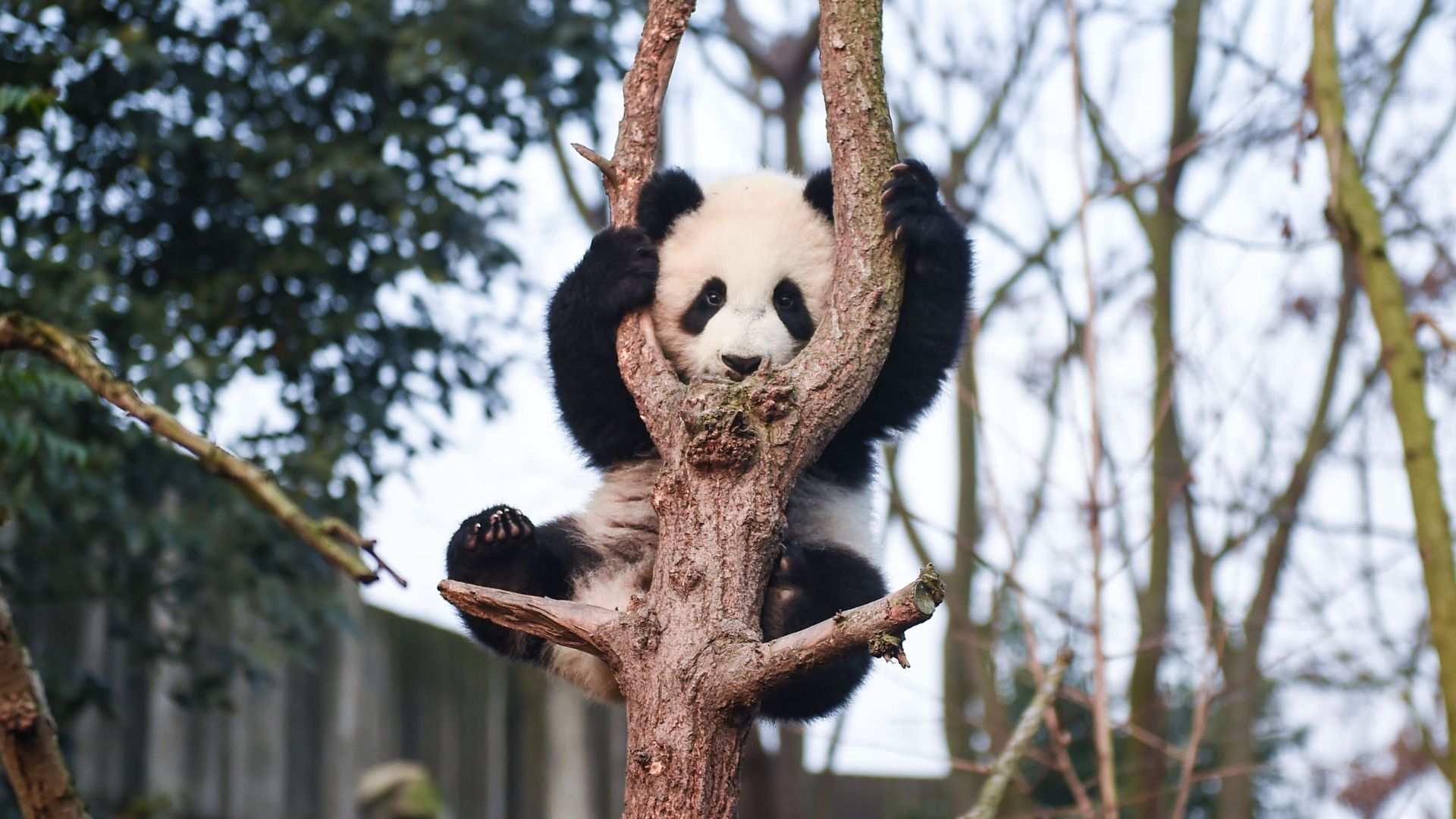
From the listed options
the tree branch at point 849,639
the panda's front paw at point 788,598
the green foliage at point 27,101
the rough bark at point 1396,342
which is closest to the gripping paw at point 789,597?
the panda's front paw at point 788,598

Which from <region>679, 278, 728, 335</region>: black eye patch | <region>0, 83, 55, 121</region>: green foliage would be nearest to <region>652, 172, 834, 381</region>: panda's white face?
<region>679, 278, 728, 335</region>: black eye patch

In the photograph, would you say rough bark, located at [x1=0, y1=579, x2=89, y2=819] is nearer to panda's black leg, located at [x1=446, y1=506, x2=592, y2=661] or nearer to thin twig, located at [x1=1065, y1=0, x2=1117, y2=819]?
panda's black leg, located at [x1=446, y1=506, x2=592, y2=661]

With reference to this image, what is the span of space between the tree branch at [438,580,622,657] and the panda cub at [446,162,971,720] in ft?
2.60

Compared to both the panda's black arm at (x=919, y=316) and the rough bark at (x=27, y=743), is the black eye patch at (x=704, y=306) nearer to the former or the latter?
the panda's black arm at (x=919, y=316)

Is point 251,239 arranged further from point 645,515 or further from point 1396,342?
point 1396,342

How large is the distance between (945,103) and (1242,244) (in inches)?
166

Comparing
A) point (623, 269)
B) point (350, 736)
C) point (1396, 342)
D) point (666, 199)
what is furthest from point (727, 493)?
point (350, 736)

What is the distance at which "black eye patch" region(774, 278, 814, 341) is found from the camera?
11.6ft

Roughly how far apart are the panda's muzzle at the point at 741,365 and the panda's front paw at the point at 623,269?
0.74 ft

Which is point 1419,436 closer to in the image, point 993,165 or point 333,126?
point 333,126

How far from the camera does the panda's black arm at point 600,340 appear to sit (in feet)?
9.96

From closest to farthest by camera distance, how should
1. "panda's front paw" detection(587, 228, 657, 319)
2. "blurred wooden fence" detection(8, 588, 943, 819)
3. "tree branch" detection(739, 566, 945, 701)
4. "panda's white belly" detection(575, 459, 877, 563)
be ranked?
"tree branch" detection(739, 566, 945, 701) → "panda's front paw" detection(587, 228, 657, 319) → "panda's white belly" detection(575, 459, 877, 563) → "blurred wooden fence" detection(8, 588, 943, 819)

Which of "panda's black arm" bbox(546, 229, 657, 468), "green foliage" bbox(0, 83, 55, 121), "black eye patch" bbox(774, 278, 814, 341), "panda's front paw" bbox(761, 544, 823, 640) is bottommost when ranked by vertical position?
"panda's front paw" bbox(761, 544, 823, 640)

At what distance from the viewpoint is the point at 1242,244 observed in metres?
4.03
